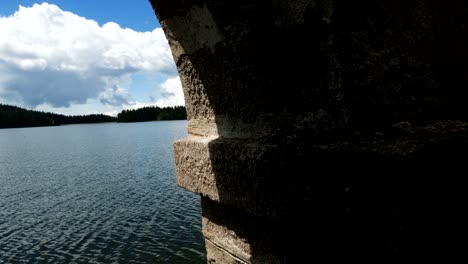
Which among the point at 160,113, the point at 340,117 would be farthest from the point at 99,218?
the point at 160,113

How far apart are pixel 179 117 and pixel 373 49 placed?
191 meters

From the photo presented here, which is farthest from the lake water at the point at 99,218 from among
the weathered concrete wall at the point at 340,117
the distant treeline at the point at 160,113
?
the distant treeline at the point at 160,113

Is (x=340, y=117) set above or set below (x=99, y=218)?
above

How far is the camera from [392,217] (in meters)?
1.37

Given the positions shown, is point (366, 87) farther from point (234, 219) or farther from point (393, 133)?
point (234, 219)

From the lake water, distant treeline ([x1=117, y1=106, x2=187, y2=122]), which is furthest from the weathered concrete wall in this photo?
distant treeline ([x1=117, y1=106, x2=187, y2=122])

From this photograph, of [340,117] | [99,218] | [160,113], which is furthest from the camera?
[160,113]

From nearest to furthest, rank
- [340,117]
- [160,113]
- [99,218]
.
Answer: [340,117] < [99,218] < [160,113]

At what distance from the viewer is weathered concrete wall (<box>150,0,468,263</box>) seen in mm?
1376

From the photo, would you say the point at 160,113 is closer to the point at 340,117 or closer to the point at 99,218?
the point at 99,218

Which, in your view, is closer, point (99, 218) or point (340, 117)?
point (340, 117)

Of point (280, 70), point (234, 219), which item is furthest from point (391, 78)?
point (234, 219)

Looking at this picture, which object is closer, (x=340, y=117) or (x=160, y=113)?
(x=340, y=117)

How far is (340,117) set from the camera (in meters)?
1.49
